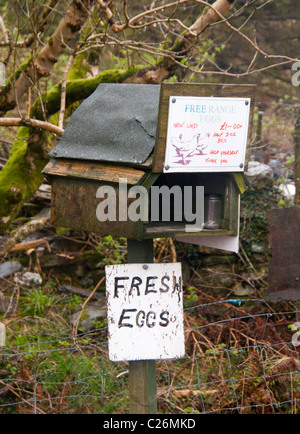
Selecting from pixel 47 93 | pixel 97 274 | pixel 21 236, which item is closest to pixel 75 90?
pixel 47 93

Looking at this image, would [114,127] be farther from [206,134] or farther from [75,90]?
[75,90]

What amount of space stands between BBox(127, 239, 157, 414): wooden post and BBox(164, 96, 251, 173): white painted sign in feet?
1.49

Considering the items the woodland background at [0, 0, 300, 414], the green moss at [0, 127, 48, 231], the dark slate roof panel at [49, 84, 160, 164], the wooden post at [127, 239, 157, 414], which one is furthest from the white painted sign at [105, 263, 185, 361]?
the green moss at [0, 127, 48, 231]

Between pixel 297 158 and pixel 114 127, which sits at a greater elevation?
pixel 297 158

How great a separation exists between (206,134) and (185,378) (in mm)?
2767

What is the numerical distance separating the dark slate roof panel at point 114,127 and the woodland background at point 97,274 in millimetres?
1288

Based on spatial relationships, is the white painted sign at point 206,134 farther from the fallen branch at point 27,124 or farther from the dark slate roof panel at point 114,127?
the fallen branch at point 27,124

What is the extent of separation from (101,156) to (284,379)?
7.52 ft

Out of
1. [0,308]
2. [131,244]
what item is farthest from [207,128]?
[0,308]

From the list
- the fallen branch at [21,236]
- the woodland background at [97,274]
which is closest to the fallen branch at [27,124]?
the woodland background at [97,274]

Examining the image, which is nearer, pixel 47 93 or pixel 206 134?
pixel 206 134

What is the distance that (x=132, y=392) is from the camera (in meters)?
2.46

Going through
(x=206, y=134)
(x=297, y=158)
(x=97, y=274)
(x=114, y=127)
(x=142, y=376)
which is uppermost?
(x=297, y=158)

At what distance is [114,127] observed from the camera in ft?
7.86
